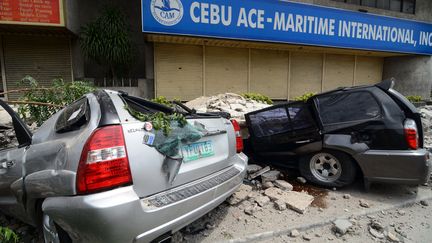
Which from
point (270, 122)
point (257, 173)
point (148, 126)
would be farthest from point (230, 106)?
point (148, 126)

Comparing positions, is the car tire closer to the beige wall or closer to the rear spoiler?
the rear spoiler

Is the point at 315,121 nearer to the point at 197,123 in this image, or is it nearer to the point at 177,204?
the point at 197,123

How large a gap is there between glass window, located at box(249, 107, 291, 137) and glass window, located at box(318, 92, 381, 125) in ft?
2.01

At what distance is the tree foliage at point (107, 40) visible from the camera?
899cm

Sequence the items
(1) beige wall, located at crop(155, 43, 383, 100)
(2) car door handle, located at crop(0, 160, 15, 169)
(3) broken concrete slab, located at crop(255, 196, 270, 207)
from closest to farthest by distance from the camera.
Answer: (2) car door handle, located at crop(0, 160, 15, 169) < (3) broken concrete slab, located at crop(255, 196, 270, 207) < (1) beige wall, located at crop(155, 43, 383, 100)

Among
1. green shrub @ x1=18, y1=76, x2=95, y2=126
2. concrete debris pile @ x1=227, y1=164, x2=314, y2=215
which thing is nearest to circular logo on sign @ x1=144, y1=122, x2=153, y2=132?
concrete debris pile @ x1=227, y1=164, x2=314, y2=215

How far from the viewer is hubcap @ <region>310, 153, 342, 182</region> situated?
13.1ft

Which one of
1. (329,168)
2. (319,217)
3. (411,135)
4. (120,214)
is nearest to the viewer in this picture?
(120,214)

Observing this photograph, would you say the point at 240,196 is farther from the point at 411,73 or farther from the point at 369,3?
the point at 369,3

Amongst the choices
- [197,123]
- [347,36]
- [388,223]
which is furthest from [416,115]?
[347,36]

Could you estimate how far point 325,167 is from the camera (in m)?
4.14

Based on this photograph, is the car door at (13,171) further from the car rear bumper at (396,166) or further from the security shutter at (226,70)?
the security shutter at (226,70)

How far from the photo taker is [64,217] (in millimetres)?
1777

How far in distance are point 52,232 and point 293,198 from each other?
110 inches
